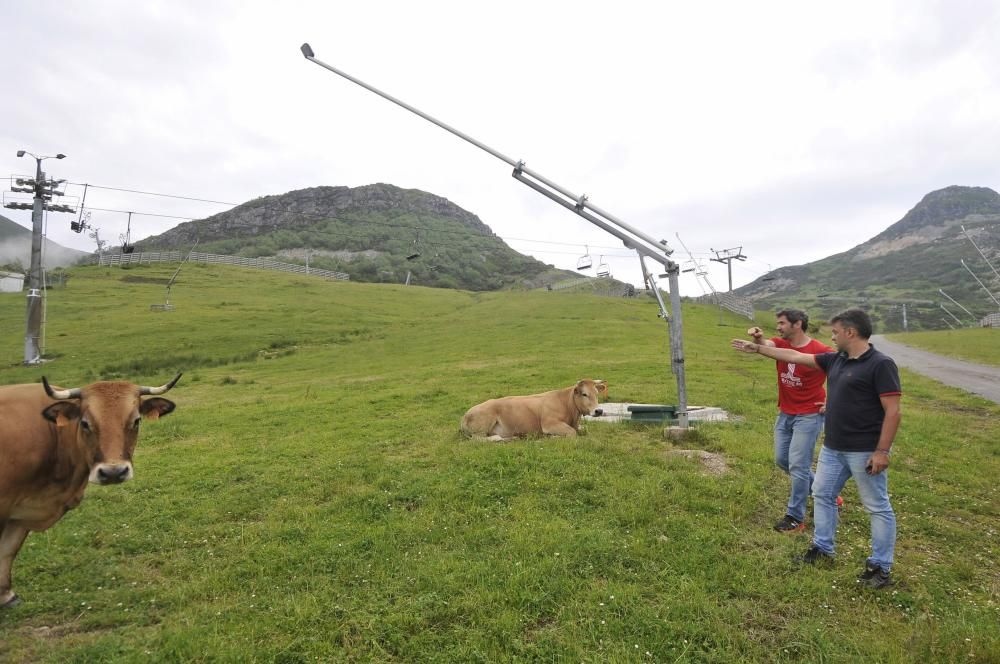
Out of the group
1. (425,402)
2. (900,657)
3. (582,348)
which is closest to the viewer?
(900,657)

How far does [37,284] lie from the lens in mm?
36938

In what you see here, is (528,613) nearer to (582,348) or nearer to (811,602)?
(811,602)

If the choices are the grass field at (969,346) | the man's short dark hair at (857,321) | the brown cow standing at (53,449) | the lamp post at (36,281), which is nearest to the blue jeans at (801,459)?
the man's short dark hair at (857,321)

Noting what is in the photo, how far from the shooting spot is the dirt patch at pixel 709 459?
9680 mm

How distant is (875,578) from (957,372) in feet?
100

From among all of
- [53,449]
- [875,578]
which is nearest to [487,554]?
[875,578]

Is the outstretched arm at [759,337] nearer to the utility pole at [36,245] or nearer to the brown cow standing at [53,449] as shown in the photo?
the brown cow standing at [53,449]

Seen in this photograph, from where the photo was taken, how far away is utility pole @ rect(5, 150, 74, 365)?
34.9 m

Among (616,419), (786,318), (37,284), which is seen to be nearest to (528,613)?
(786,318)

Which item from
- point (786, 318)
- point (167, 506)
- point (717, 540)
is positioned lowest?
point (167, 506)

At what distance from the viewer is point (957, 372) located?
93.4 feet

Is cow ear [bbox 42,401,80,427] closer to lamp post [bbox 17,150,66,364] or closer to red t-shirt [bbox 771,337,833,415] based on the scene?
red t-shirt [bbox 771,337,833,415]

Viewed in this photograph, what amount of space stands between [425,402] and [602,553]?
12.9 metres

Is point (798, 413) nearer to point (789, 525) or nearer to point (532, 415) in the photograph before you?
point (789, 525)
